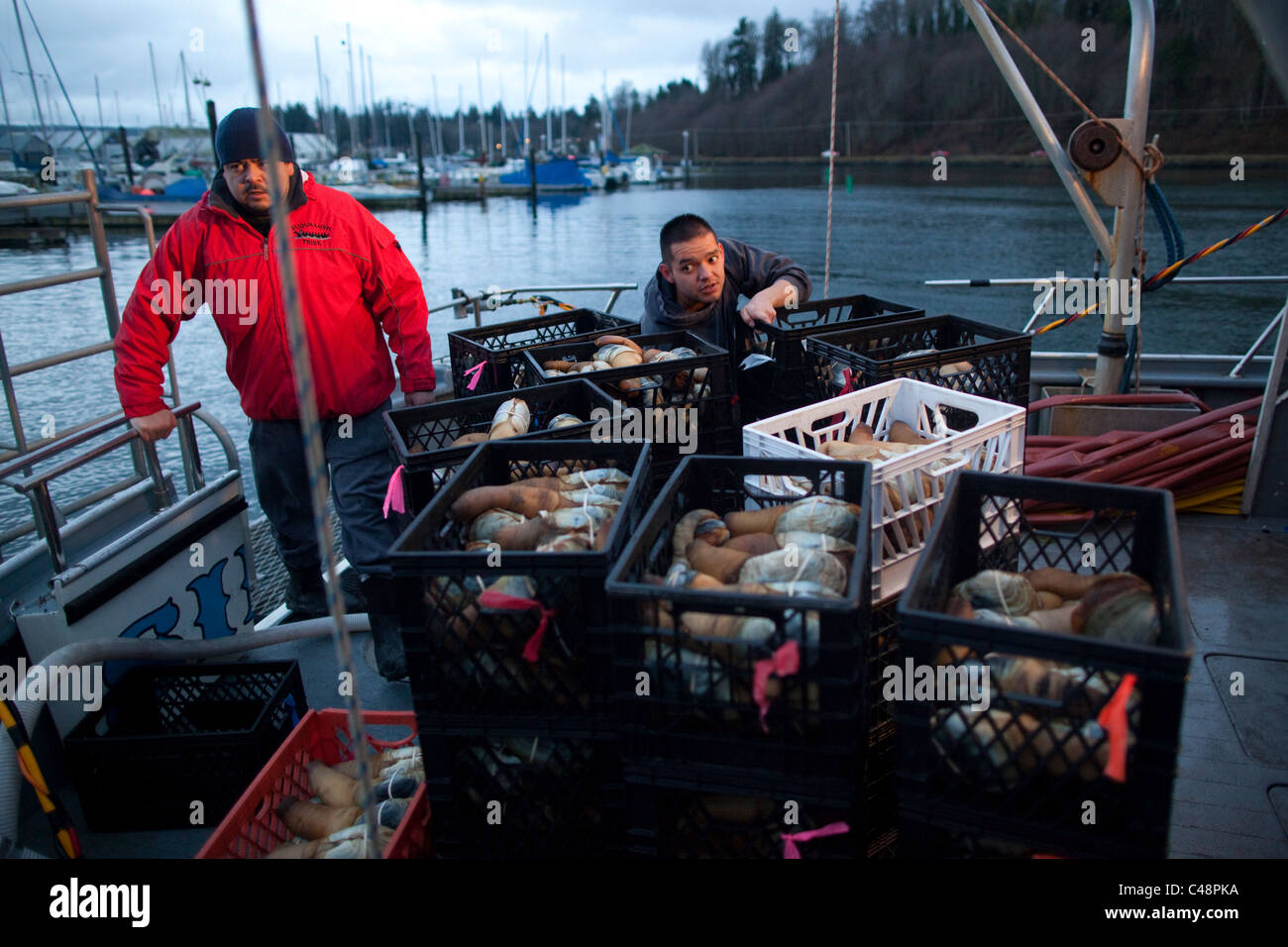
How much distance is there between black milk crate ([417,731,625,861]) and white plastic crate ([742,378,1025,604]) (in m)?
0.83

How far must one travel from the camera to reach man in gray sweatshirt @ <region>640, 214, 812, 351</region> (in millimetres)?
3582

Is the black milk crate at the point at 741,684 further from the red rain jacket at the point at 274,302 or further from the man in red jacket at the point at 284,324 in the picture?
the red rain jacket at the point at 274,302

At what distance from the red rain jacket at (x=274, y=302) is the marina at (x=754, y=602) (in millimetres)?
346

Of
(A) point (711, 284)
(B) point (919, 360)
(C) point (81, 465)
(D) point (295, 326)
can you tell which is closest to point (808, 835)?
(D) point (295, 326)

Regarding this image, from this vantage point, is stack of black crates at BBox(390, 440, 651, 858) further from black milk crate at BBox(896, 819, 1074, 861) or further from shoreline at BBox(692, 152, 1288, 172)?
shoreline at BBox(692, 152, 1288, 172)

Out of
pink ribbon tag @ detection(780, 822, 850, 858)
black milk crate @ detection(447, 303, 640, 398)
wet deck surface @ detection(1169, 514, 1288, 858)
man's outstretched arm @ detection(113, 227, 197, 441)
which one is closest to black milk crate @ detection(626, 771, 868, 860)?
pink ribbon tag @ detection(780, 822, 850, 858)

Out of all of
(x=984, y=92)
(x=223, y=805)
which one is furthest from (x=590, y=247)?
(x=984, y=92)

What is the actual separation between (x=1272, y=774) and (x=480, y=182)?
60.4m

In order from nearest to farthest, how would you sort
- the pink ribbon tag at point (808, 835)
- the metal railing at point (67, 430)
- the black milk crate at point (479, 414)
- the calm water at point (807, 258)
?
the pink ribbon tag at point (808, 835)
the black milk crate at point (479, 414)
the metal railing at point (67, 430)
the calm water at point (807, 258)

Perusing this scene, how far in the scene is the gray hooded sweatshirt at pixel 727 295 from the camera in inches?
147

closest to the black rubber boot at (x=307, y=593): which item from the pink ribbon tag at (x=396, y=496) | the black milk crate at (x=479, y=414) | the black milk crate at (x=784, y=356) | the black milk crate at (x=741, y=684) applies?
the black milk crate at (x=479, y=414)

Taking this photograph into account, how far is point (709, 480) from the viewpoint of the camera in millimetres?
2258

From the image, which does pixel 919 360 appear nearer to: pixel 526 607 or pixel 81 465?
pixel 526 607
